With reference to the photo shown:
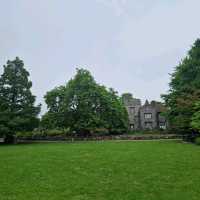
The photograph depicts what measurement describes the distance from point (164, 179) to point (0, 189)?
5.90 m

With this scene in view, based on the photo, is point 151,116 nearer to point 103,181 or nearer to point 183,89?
point 183,89

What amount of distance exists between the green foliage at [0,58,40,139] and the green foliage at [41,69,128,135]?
5729 millimetres

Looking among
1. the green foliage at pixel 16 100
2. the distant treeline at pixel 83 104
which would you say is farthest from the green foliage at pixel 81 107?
the green foliage at pixel 16 100

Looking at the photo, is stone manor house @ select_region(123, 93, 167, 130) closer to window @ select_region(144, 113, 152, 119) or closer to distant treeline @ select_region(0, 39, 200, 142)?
window @ select_region(144, 113, 152, 119)

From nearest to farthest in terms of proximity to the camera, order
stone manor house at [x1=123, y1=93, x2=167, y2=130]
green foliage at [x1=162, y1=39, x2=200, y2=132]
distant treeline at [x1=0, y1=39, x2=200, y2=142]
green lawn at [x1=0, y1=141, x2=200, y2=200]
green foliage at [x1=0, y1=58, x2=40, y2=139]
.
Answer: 1. green lawn at [x1=0, y1=141, x2=200, y2=200]
2. green foliage at [x1=162, y1=39, x2=200, y2=132]
3. distant treeline at [x1=0, y1=39, x2=200, y2=142]
4. green foliage at [x1=0, y1=58, x2=40, y2=139]
5. stone manor house at [x1=123, y1=93, x2=167, y2=130]

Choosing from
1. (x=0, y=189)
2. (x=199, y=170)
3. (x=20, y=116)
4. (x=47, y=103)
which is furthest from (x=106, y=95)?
(x=0, y=189)

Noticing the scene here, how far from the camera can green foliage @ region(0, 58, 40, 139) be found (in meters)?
38.3

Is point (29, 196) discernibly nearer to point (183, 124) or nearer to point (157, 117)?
point (183, 124)

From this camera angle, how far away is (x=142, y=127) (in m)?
66.4

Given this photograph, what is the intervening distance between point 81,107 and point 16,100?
1043cm

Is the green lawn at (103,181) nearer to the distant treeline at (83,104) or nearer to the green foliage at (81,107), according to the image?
the distant treeline at (83,104)

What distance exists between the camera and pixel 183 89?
35750 mm

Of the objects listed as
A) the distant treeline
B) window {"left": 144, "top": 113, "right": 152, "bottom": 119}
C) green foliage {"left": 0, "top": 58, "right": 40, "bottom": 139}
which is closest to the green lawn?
the distant treeline

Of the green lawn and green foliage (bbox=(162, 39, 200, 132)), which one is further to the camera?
green foliage (bbox=(162, 39, 200, 132))
